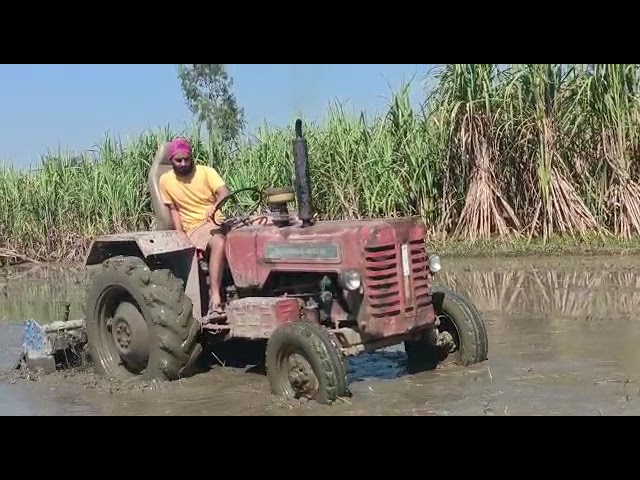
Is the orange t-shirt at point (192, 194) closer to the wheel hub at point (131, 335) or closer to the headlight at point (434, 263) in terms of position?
the wheel hub at point (131, 335)

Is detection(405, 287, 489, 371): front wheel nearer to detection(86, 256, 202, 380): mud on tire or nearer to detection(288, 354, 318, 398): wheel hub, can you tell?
detection(288, 354, 318, 398): wheel hub

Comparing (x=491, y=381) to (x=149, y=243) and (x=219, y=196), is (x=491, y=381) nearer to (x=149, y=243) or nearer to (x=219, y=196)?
(x=219, y=196)

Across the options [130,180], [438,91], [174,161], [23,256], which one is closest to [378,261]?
[174,161]

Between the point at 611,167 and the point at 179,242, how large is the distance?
754cm

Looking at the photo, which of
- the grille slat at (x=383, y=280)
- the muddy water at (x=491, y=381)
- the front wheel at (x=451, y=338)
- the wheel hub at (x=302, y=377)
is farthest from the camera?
the front wheel at (x=451, y=338)

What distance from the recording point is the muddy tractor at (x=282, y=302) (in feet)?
17.0

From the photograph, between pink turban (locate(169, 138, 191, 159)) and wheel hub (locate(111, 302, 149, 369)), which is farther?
pink turban (locate(169, 138, 191, 159))

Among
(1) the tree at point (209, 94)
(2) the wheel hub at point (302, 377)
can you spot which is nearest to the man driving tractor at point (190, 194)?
(2) the wheel hub at point (302, 377)

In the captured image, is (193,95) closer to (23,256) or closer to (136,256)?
(23,256)

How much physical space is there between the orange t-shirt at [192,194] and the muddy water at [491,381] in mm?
1114

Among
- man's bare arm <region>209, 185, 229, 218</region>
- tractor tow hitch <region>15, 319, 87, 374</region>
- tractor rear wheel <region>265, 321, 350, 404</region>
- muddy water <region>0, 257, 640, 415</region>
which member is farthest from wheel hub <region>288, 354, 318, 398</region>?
tractor tow hitch <region>15, 319, 87, 374</region>

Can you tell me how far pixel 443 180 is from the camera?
515 inches

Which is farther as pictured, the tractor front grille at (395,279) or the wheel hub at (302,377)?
the tractor front grille at (395,279)

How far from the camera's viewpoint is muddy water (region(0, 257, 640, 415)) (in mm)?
4859
